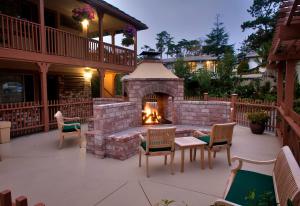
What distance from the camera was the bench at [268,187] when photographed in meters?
1.90

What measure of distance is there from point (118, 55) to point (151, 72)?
19.6 ft

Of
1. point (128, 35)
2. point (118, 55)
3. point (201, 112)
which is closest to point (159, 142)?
point (201, 112)

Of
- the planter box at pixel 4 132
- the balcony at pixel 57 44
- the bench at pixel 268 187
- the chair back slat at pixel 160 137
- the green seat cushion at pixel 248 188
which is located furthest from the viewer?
the balcony at pixel 57 44

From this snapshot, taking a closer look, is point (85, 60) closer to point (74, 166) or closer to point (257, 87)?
point (74, 166)

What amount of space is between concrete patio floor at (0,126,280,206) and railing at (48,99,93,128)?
3.05 metres

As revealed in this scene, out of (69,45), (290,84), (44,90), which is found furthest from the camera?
(69,45)

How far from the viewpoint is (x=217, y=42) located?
29109 mm

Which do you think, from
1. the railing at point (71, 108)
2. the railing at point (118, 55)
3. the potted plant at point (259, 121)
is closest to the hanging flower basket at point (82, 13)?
the railing at point (118, 55)

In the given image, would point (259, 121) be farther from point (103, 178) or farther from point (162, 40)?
point (162, 40)

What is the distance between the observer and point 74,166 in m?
4.71

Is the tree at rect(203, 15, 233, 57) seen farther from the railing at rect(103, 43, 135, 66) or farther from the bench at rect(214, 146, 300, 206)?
the bench at rect(214, 146, 300, 206)

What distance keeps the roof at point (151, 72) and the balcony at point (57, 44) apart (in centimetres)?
378

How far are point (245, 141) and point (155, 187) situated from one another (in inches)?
167

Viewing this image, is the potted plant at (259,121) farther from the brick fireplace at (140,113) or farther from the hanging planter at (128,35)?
the hanging planter at (128,35)
